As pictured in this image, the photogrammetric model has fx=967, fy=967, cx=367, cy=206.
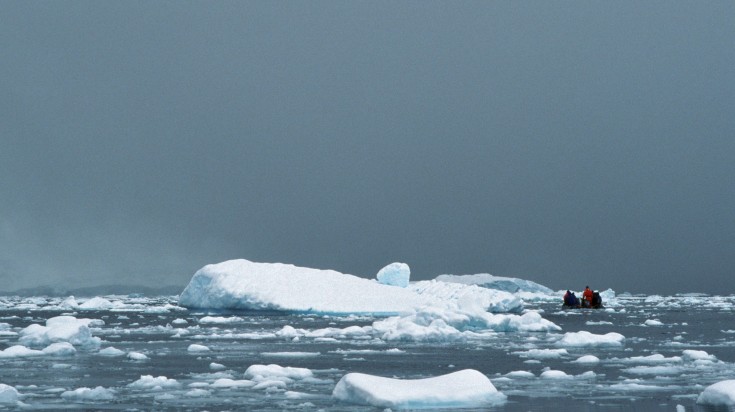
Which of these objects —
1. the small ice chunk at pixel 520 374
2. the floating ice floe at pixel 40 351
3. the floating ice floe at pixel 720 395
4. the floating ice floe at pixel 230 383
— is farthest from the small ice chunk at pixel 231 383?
the floating ice floe at pixel 40 351

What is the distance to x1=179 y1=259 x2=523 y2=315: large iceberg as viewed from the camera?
29906 mm

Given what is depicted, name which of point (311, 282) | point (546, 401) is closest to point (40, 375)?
point (546, 401)

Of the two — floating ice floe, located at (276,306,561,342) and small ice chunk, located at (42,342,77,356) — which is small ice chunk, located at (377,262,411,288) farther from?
small ice chunk, located at (42,342,77,356)

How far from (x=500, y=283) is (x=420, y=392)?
5506 centimetres

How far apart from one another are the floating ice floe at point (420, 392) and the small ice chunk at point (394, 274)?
92.3ft

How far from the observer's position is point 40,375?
459 inches

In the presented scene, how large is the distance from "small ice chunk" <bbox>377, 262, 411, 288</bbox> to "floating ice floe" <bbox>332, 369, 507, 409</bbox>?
1108 inches

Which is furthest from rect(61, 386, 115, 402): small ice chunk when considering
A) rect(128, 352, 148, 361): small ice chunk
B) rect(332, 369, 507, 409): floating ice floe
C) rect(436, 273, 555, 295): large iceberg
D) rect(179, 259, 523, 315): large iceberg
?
rect(436, 273, 555, 295): large iceberg

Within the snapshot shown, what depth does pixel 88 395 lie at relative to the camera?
9211 mm

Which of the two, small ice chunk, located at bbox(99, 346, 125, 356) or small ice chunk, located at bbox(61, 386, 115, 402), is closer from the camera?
small ice chunk, located at bbox(61, 386, 115, 402)

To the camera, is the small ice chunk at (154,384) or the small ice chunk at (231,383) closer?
the small ice chunk at (154,384)

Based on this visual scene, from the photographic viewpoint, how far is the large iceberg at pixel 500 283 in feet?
206

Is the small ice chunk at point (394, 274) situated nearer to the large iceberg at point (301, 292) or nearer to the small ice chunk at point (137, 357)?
the large iceberg at point (301, 292)

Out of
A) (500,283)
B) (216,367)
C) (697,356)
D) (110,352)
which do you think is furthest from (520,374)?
(500,283)
